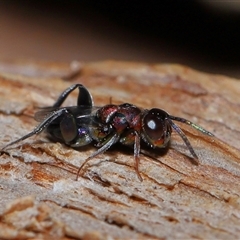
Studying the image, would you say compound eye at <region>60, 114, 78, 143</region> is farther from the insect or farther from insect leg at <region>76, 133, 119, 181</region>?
insect leg at <region>76, 133, 119, 181</region>

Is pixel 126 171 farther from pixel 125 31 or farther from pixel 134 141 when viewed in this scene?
pixel 125 31

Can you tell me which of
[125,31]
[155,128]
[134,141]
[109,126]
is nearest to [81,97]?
[109,126]

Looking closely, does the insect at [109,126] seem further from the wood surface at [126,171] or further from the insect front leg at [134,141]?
the wood surface at [126,171]

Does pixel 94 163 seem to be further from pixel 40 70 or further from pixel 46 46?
pixel 46 46

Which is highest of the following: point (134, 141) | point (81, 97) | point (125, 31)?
point (125, 31)

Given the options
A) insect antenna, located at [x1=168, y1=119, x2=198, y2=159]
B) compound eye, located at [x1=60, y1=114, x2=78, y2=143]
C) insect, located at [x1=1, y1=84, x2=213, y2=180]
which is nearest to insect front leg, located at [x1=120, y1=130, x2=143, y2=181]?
insect, located at [x1=1, y1=84, x2=213, y2=180]
